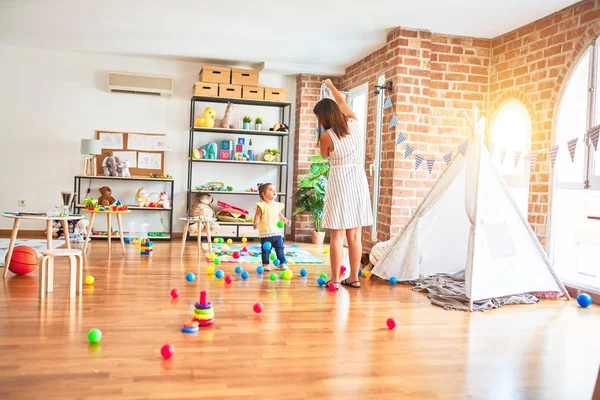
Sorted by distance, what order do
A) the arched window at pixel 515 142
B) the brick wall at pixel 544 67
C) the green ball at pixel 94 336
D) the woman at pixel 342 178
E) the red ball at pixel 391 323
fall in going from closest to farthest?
1. the green ball at pixel 94 336
2. the red ball at pixel 391 323
3. the woman at pixel 342 178
4. the brick wall at pixel 544 67
5. the arched window at pixel 515 142

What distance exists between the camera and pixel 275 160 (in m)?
8.21

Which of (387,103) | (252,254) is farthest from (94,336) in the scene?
(387,103)

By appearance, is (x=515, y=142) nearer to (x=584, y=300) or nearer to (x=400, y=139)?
(x=400, y=139)

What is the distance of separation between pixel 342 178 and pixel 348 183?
6cm

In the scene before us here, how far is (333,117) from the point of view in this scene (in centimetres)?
446

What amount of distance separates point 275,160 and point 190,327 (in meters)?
5.22

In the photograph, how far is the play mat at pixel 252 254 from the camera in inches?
237

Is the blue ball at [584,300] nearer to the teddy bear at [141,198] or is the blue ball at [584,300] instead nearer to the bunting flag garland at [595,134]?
the bunting flag garland at [595,134]

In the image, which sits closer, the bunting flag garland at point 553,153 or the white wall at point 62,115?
the bunting flag garland at point 553,153

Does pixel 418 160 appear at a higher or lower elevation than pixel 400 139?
lower

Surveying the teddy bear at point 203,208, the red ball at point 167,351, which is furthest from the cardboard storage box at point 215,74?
the red ball at point 167,351

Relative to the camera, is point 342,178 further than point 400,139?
No

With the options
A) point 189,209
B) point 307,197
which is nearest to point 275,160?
point 307,197

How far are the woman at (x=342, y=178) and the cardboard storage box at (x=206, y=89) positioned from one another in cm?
353
